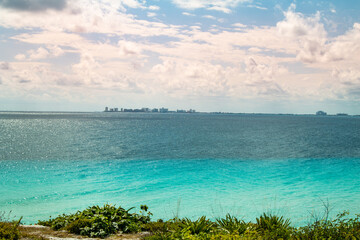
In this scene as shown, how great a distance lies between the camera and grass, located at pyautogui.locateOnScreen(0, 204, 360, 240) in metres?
8.75

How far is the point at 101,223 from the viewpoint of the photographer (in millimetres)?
10539

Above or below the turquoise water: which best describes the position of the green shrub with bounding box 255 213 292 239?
above

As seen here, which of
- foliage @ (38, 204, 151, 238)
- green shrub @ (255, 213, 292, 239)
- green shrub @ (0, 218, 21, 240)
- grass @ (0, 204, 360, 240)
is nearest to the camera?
green shrub @ (0, 218, 21, 240)

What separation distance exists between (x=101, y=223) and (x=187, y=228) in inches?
131

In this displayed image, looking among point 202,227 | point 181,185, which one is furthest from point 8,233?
point 181,185

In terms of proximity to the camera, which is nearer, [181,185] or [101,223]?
[101,223]

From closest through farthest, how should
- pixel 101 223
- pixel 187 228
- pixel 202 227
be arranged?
pixel 187 228
pixel 202 227
pixel 101 223

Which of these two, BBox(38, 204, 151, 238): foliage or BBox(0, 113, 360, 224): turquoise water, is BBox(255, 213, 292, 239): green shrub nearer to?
BBox(38, 204, 151, 238): foliage

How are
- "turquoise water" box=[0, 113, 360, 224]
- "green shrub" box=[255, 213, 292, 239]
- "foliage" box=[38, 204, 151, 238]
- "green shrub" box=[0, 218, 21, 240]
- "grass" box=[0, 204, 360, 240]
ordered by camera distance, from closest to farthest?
"green shrub" box=[0, 218, 21, 240] → "grass" box=[0, 204, 360, 240] → "green shrub" box=[255, 213, 292, 239] → "foliage" box=[38, 204, 151, 238] → "turquoise water" box=[0, 113, 360, 224]

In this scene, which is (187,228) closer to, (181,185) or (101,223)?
(101,223)

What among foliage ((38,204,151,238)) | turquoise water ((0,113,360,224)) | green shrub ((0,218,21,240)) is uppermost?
green shrub ((0,218,21,240))

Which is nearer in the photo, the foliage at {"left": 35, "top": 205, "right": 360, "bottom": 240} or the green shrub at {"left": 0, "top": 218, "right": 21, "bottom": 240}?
the green shrub at {"left": 0, "top": 218, "right": 21, "bottom": 240}

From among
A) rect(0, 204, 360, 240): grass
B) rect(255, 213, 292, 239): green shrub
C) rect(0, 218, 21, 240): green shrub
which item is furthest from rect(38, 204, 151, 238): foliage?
rect(255, 213, 292, 239): green shrub

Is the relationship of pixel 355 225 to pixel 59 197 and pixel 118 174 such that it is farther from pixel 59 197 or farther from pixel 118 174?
pixel 118 174
